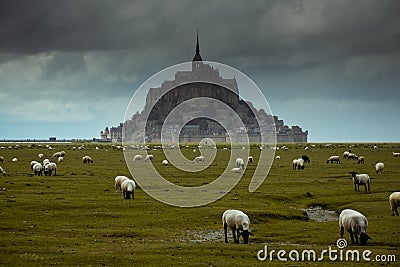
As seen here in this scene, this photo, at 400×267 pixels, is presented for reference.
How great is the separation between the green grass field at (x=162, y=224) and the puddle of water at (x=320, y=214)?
72 cm

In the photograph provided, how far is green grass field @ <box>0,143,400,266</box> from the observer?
20516mm

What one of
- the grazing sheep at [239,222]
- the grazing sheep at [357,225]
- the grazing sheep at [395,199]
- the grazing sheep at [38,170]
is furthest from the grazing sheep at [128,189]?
the grazing sheep at [38,170]

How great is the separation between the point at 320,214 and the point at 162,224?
38.7ft

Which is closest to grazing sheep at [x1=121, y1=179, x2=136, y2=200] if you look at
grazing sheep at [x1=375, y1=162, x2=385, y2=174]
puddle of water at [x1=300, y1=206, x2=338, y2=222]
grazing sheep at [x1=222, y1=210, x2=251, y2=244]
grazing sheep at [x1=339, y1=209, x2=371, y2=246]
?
puddle of water at [x1=300, y1=206, x2=338, y2=222]

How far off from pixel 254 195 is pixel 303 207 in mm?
4577

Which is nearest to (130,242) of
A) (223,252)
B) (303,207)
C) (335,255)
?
(223,252)

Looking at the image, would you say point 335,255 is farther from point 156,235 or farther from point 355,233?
point 156,235

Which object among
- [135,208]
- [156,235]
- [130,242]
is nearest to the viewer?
[130,242]

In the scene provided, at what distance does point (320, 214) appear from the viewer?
34.9m

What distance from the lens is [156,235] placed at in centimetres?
2595

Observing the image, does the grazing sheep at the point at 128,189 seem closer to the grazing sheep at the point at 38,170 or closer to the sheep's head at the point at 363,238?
the grazing sheep at the point at 38,170

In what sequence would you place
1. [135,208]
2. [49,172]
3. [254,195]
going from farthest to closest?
[49,172], [254,195], [135,208]

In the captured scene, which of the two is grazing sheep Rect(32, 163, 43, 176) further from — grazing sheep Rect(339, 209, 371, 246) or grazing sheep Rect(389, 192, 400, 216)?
grazing sheep Rect(339, 209, 371, 246)

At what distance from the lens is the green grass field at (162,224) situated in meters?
20.5
